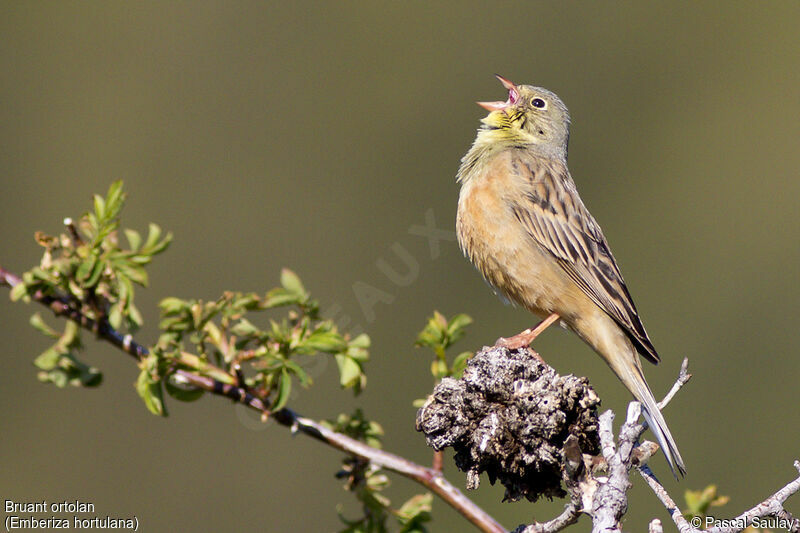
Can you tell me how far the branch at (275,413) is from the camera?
2902 millimetres

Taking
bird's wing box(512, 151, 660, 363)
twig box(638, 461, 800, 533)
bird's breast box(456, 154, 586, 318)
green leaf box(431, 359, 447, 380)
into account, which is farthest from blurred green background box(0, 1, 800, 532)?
twig box(638, 461, 800, 533)

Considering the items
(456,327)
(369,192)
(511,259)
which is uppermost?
(369,192)

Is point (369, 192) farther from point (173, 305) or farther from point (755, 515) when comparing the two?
point (755, 515)

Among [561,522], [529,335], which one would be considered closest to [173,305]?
[561,522]

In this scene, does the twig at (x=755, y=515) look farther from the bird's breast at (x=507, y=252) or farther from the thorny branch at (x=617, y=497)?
the bird's breast at (x=507, y=252)

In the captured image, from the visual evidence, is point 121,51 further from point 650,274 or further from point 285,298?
point 285,298

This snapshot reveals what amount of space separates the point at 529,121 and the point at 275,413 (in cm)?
356

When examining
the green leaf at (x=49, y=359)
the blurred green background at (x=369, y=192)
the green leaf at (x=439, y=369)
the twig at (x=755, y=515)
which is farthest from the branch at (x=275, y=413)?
the blurred green background at (x=369, y=192)

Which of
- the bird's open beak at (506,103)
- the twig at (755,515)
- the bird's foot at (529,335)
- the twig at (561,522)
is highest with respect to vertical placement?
the bird's open beak at (506,103)

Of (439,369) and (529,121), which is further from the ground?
(529,121)

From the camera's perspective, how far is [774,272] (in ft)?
43.3

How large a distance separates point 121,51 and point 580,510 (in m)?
12.7

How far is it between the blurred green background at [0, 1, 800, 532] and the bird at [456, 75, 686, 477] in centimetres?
471

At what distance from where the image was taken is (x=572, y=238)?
5305mm
